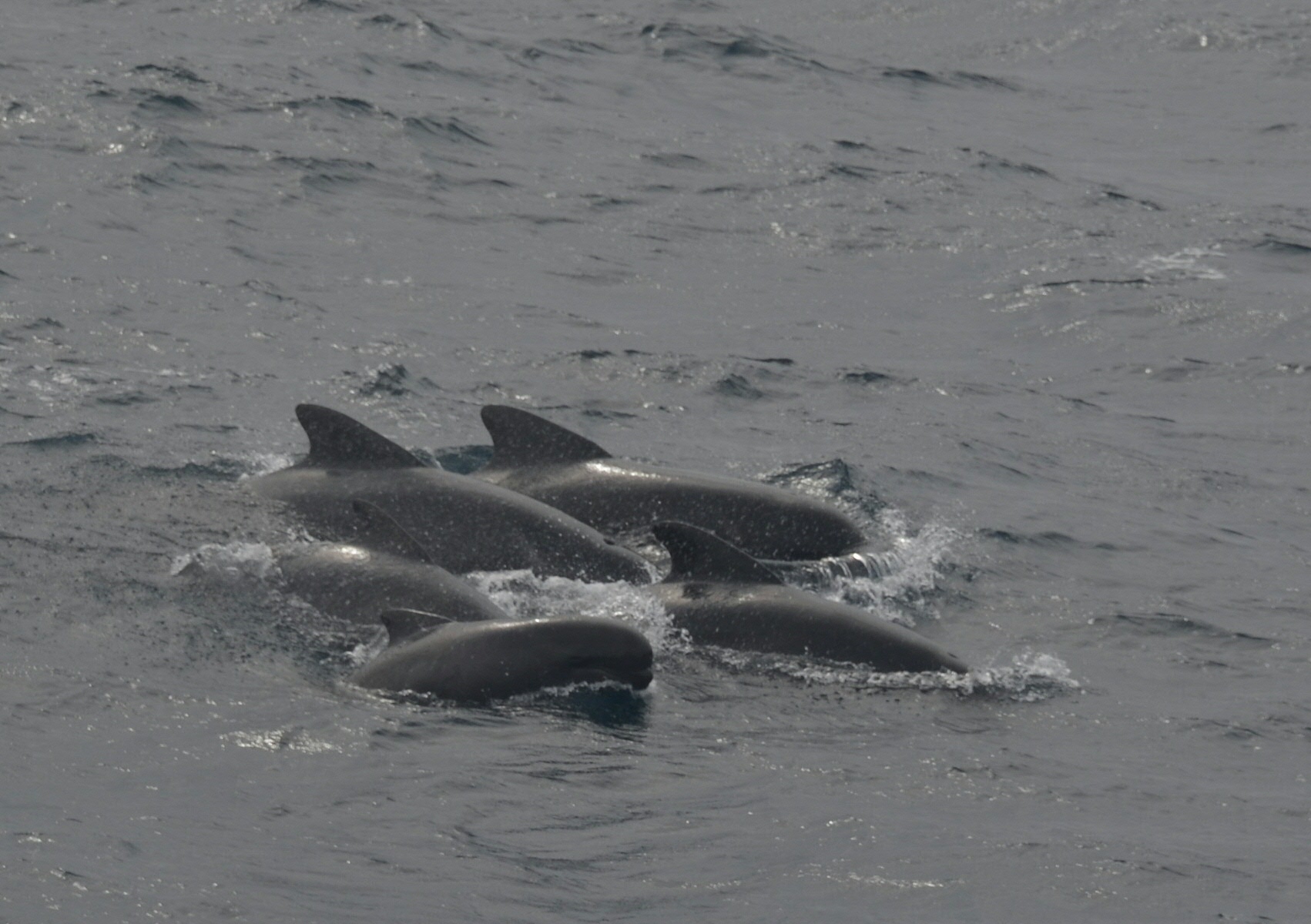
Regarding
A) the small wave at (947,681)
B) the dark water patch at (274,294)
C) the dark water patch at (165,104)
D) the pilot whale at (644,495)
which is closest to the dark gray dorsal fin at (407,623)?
the small wave at (947,681)

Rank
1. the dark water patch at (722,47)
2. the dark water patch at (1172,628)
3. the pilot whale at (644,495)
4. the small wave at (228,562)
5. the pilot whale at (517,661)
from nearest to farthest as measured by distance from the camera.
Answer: the pilot whale at (517,661), the small wave at (228,562), the dark water patch at (1172,628), the pilot whale at (644,495), the dark water patch at (722,47)

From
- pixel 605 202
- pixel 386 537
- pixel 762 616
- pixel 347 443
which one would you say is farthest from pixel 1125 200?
pixel 386 537

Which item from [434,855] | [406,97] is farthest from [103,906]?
[406,97]

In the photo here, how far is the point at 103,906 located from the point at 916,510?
10.3 meters

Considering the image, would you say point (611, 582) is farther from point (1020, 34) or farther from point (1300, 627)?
point (1020, 34)

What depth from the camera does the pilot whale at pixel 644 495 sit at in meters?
16.5

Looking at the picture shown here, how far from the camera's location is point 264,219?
26.1 m

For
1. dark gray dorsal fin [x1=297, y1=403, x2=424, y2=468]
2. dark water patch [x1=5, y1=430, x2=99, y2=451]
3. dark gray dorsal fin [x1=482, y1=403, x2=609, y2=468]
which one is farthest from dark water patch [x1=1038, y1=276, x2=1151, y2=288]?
dark water patch [x1=5, y1=430, x2=99, y2=451]

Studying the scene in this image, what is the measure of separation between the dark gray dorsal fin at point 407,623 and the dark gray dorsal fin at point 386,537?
1309 mm

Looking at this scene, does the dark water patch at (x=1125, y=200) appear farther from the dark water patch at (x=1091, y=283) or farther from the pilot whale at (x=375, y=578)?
the pilot whale at (x=375, y=578)

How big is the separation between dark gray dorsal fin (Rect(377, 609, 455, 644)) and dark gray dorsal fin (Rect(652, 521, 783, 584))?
74.8 inches

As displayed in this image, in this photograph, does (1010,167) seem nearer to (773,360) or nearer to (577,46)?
(577,46)

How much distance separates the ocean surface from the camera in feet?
35.5

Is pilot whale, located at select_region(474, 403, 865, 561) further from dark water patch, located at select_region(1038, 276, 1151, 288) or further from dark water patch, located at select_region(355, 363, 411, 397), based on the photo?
dark water patch, located at select_region(1038, 276, 1151, 288)
